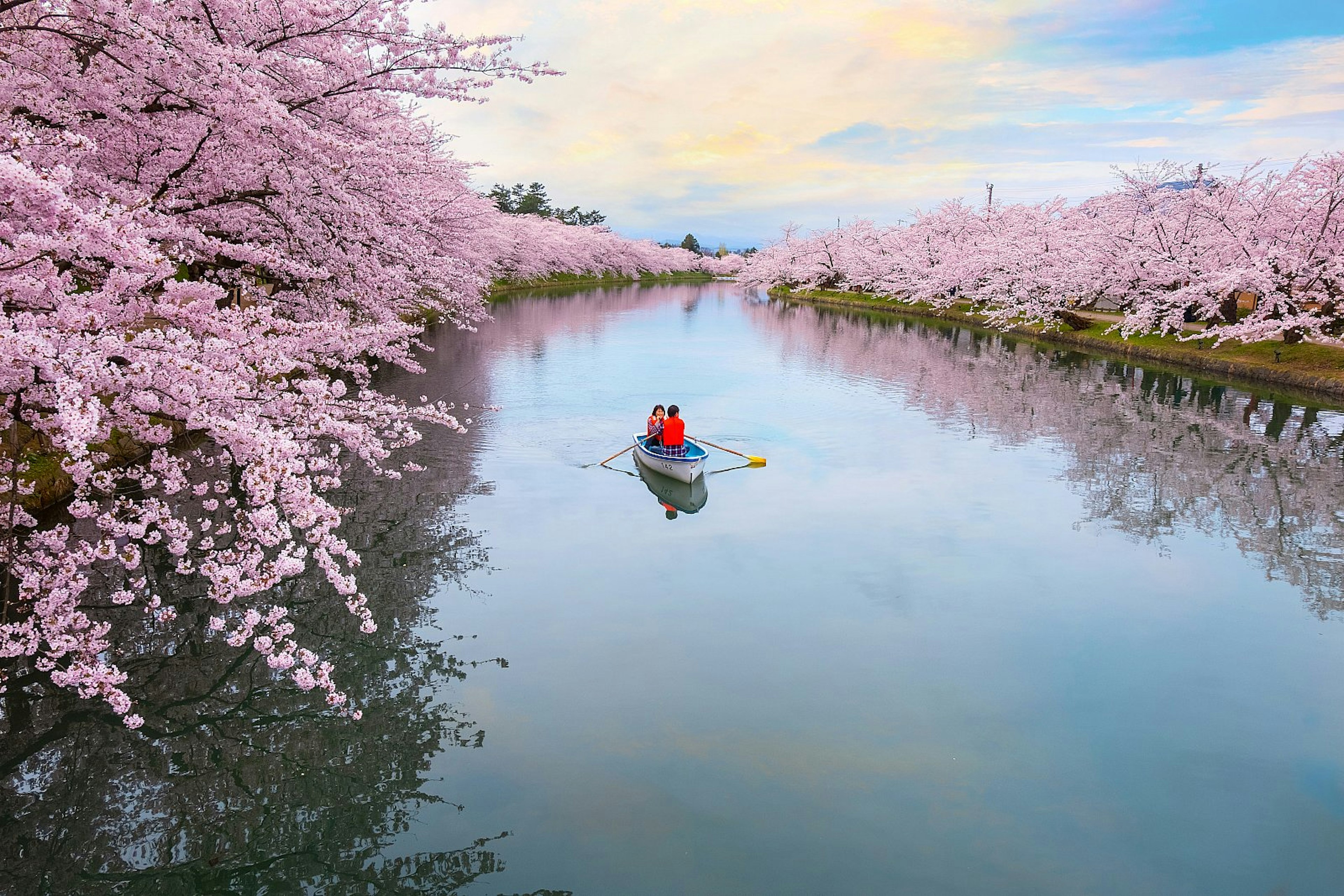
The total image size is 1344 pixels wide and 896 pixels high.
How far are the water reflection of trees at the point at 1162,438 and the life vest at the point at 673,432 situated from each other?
758cm

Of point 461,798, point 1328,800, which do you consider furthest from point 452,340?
point 1328,800

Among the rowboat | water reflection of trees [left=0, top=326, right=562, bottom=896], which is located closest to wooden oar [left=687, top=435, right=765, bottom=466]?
the rowboat

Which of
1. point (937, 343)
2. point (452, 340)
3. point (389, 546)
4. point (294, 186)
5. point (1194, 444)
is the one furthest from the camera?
point (937, 343)

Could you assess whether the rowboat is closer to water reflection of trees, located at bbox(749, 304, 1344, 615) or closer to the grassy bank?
water reflection of trees, located at bbox(749, 304, 1344, 615)

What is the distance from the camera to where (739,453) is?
18.1 metres

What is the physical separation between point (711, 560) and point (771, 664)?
3219 millimetres

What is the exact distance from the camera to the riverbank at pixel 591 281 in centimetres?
7119

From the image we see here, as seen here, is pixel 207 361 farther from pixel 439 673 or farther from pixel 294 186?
pixel 439 673

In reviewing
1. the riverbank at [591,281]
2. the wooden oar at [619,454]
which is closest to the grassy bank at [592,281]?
the riverbank at [591,281]

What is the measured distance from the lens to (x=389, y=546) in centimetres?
1203

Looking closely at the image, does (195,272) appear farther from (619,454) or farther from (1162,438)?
(1162,438)

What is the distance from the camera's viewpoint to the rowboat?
15.3 metres

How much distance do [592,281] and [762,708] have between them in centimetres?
9328

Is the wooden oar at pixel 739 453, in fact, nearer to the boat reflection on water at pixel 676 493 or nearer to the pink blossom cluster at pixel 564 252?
the boat reflection on water at pixel 676 493
